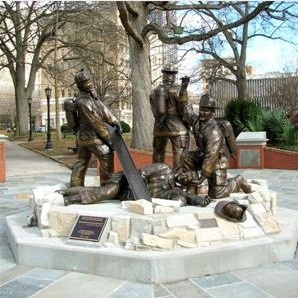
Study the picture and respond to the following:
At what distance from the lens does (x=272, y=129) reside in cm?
1834

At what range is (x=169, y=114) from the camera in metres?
7.47

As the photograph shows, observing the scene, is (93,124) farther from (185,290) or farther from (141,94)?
(141,94)

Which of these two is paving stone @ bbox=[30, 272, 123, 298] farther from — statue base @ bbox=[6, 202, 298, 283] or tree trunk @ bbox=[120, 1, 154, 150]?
tree trunk @ bbox=[120, 1, 154, 150]

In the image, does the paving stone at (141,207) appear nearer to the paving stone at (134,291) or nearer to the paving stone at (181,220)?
the paving stone at (181,220)

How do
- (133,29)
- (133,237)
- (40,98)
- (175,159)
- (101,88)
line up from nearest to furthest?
(133,237), (175,159), (133,29), (101,88), (40,98)

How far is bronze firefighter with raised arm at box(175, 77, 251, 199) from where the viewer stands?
19.7 feet

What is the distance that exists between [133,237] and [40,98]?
70.4 meters

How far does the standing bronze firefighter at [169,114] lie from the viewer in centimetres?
734

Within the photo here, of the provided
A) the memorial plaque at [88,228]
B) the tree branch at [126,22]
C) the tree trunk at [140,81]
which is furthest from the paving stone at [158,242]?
the tree trunk at [140,81]

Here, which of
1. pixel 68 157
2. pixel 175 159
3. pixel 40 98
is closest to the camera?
pixel 175 159

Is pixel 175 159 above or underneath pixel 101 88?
underneath

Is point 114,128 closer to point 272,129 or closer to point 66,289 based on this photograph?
point 66,289

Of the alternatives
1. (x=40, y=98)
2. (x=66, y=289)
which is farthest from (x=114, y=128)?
(x=40, y=98)

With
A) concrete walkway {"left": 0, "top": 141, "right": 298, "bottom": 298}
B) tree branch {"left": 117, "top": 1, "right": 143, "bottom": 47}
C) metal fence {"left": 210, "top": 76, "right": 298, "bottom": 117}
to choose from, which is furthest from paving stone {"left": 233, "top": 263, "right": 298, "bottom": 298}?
metal fence {"left": 210, "top": 76, "right": 298, "bottom": 117}
